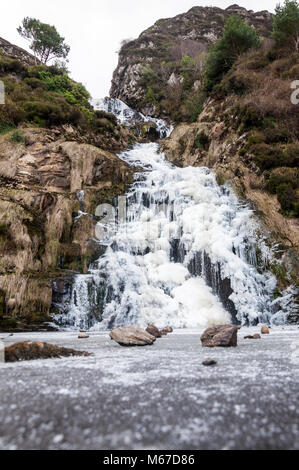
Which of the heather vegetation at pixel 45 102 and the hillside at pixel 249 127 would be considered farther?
the heather vegetation at pixel 45 102

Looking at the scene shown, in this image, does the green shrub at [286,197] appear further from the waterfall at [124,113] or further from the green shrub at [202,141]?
the waterfall at [124,113]

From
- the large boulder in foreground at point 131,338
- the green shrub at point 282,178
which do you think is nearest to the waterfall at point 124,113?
the green shrub at point 282,178

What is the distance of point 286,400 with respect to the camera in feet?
5.43

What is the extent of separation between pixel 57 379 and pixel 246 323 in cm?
930

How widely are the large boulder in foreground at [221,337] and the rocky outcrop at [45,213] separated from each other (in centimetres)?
769

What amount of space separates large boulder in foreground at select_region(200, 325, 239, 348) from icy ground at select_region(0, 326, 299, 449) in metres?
1.84

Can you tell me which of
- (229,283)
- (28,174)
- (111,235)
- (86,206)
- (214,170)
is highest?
(214,170)

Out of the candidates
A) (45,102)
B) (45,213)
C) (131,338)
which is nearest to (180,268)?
(45,213)

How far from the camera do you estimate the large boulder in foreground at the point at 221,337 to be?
4.43 meters

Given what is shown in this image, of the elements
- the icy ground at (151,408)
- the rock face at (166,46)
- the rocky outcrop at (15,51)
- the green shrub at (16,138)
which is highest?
the rock face at (166,46)

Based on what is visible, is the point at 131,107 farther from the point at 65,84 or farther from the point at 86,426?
the point at 86,426

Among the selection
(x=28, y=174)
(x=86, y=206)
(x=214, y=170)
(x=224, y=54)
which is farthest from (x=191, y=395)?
(x=224, y=54)

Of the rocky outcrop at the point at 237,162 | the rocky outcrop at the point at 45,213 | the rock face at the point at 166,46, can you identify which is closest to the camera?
the rocky outcrop at the point at 45,213

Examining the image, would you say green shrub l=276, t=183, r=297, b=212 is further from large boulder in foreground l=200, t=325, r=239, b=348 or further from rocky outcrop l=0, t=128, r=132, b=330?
large boulder in foreground l=200, t=325, r=239, b=348
